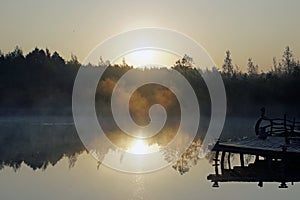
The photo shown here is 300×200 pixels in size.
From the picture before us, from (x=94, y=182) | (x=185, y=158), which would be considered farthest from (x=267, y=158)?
(x=185, y=158)

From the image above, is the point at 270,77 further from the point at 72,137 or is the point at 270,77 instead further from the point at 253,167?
the point at 253,167

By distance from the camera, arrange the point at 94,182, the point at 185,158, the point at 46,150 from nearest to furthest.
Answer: the point at 94,182 < the point at 185,158 < the point at 46,150

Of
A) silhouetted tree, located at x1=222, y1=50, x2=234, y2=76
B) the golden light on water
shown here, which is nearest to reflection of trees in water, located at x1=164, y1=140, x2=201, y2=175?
the golden light on water

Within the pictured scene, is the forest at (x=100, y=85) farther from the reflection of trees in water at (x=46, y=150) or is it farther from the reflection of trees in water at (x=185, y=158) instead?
the reflection of trees in water at (x=185, y=158)

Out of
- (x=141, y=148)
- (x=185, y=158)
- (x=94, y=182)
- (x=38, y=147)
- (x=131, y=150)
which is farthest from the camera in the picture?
(x=38, y=147)

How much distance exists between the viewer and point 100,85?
1785 inches

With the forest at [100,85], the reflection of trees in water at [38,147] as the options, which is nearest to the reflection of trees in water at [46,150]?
the reflection of trees in water at [38,147]

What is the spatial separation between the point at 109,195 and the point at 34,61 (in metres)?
35.8

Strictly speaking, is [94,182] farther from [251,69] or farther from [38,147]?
[251,69]

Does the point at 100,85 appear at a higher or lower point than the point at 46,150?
higher

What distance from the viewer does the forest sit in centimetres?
4156

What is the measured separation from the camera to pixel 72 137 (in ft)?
101

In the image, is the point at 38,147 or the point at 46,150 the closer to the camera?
the point at 46,150

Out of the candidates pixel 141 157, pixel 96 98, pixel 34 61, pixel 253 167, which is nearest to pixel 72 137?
pixel 141 157
